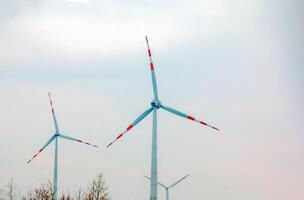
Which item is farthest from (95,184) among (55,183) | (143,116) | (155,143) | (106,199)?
→ (155,143)

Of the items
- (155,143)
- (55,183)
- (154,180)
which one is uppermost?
(55,183)

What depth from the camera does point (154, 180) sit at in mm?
54594

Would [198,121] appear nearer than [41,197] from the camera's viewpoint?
Yes

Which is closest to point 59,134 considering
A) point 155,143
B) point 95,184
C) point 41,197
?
point 95,184

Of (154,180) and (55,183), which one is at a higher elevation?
(55,183)

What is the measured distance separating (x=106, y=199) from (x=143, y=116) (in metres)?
17.6

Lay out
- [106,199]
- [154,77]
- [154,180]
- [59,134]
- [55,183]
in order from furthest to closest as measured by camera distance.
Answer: [59,134] → [55,183] → [106,199] → [154,77] → [154,180]

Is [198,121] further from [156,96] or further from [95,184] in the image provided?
[95,184]

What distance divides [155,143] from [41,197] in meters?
19.8

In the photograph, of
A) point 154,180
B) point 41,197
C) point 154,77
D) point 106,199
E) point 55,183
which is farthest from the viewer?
point 55,183

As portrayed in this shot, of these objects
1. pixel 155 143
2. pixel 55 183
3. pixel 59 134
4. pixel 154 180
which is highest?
pixel 59 134

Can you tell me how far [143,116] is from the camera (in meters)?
63.7

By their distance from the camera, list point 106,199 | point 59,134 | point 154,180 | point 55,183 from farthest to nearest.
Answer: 1. point 59,134
2. point 55,183
3. point 106,199
4. point 154,180

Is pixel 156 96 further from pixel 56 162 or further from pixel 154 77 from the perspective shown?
pixel 56 162
